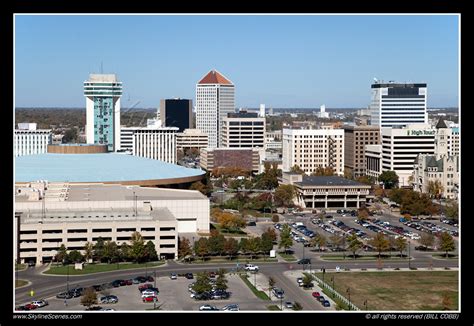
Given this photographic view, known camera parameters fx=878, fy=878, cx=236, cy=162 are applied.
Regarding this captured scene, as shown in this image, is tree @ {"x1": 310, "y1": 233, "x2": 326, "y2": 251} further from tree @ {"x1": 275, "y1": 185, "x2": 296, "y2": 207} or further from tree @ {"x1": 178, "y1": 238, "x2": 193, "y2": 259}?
tree @ {"x1": 275, "y1": 185, "x2": 296, "y2": 207}

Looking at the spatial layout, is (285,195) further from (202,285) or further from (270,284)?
(202,285)

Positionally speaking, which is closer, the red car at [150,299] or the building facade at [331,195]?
the red car at [150,299]

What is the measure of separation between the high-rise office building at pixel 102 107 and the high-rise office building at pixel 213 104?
9.03 m

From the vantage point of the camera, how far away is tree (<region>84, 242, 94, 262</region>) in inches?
472

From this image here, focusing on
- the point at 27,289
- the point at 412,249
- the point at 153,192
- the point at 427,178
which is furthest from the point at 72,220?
the point at 427,178

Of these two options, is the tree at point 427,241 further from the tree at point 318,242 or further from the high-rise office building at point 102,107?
the high-rise office building at point 102,107

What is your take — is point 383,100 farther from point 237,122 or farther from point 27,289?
point 27,289


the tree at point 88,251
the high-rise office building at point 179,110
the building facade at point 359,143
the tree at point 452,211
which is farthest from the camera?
the high-rise office building at point 179,110

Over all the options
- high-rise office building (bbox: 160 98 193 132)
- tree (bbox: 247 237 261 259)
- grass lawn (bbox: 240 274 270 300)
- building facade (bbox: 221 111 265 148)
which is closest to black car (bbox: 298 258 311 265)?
tree (bbox: 247 237 261 259)

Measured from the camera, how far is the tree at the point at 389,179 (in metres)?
23.6

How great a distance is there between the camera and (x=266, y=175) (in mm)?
24031

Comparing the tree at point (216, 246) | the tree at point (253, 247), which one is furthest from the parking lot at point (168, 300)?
the tree at point (253, 247)

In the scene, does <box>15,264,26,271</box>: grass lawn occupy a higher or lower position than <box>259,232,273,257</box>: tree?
lower

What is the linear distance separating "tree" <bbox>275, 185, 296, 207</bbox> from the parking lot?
9.42m
